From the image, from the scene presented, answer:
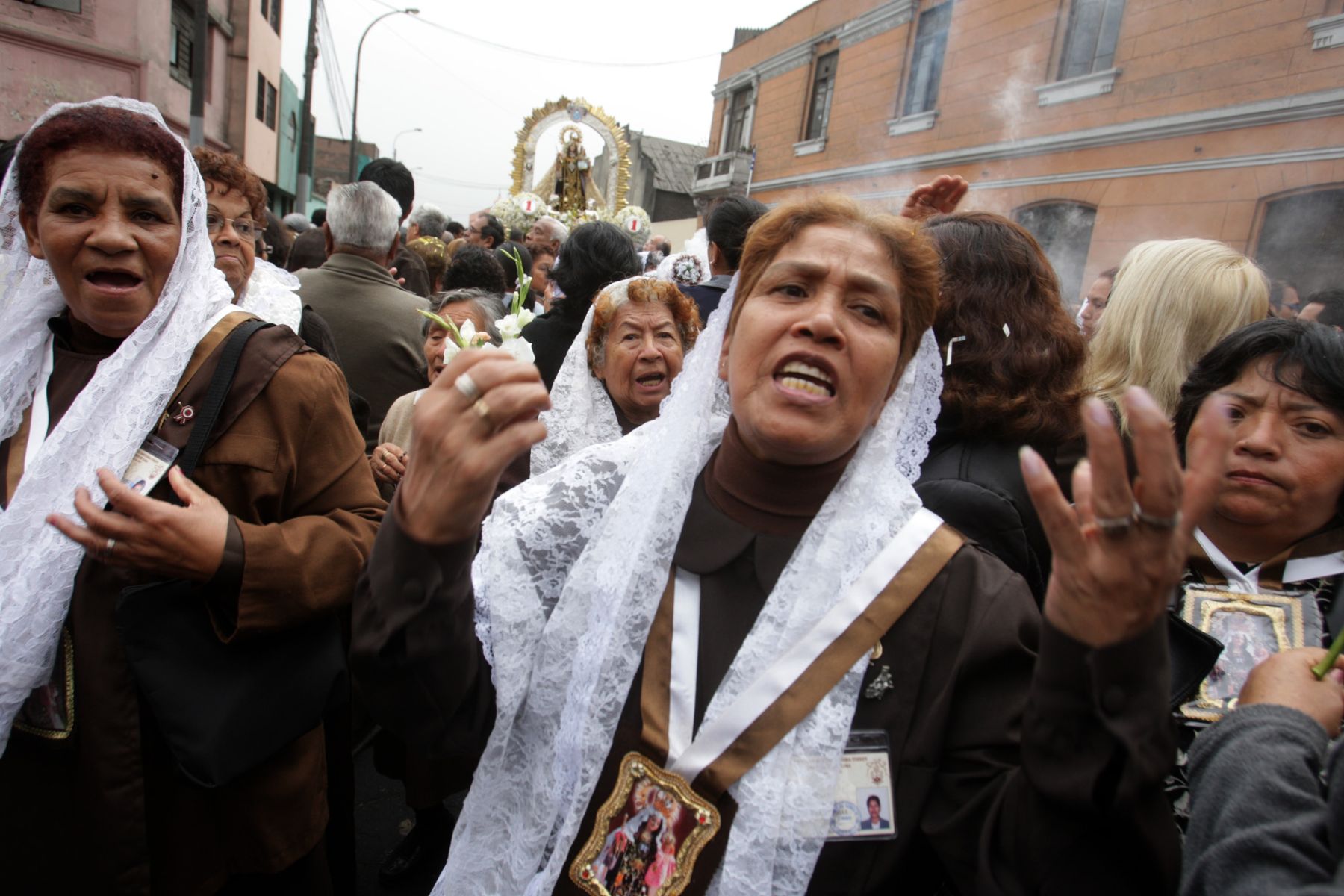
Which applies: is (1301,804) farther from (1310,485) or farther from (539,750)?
(539,750)

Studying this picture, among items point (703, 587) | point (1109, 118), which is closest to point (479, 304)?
point (703, 587)

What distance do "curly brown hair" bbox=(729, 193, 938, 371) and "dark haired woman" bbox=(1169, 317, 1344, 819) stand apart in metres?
0.64

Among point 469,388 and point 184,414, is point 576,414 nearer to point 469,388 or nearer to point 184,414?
point 184,414

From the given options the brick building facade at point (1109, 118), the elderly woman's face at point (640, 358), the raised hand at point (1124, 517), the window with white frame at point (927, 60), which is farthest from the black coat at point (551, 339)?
the window with white frame at point (927, 60)

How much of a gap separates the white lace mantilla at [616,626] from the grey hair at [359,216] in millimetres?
2746

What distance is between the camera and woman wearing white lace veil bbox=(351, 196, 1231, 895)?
1039 mm

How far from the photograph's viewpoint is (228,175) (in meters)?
2.87

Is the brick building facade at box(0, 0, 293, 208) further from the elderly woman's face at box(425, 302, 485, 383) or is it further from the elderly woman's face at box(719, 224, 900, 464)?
the elderly woman's face at box(719, 224, 900, 464)

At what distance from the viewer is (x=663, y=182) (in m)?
36.1

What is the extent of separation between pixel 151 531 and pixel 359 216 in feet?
8.70

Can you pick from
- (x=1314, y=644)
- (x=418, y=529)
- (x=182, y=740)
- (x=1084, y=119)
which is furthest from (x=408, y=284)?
(x=1084, y=119)

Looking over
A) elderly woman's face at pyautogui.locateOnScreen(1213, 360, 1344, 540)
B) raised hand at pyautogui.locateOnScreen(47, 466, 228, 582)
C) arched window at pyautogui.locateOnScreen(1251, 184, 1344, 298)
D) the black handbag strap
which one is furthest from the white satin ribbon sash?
arched window at pyautogui.locateOnScreen(1251, 184, 1344, 298)

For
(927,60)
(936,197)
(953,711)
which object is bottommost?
(953,711)

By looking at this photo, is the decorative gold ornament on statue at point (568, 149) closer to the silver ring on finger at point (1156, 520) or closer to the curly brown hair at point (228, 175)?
the curly brown hair at point (228, 175)
